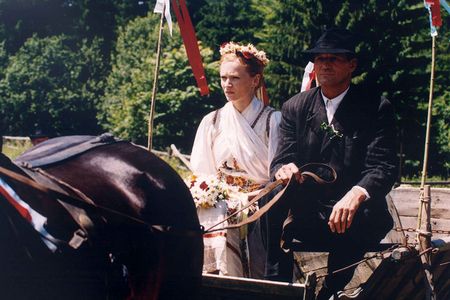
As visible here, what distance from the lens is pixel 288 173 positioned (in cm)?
389

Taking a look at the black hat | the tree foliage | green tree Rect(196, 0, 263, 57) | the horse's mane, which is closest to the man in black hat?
the black hat

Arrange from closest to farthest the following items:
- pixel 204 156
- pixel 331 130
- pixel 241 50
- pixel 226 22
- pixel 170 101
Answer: pixel 331 130 < pixel 241 50 < pixel 204 156 < pixel 170 101 < pixel 226 22

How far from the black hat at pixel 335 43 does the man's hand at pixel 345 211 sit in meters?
0.81

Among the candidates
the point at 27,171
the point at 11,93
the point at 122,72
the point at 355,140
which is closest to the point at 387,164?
the point at 355,140

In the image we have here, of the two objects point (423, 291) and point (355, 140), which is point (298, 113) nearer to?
point (355, 140)

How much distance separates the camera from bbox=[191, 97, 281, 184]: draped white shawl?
4.82 metres

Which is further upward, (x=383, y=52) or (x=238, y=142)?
(x=383, y=52)

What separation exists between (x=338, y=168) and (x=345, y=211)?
39cm

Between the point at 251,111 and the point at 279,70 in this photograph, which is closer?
the point at 251,111

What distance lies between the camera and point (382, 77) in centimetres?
1869

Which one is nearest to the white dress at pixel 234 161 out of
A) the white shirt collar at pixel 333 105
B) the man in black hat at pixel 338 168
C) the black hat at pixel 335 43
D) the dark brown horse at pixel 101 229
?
the man in black hat at pixel 338 168

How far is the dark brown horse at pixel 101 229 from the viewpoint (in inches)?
111

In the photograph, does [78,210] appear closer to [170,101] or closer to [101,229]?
[101,229]

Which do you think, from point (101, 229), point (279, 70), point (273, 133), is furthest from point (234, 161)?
point (279, 70)
